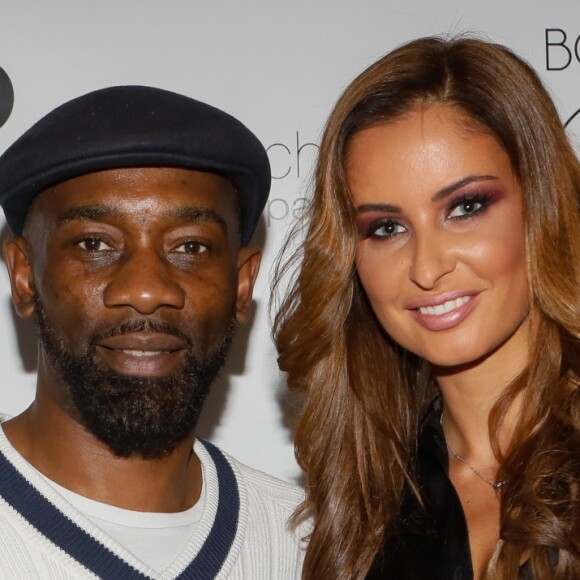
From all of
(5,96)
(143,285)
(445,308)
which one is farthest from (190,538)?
(5,96)

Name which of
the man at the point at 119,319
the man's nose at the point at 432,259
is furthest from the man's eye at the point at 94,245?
the man's nose at the point at 432,259

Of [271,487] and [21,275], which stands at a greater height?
[21,275]

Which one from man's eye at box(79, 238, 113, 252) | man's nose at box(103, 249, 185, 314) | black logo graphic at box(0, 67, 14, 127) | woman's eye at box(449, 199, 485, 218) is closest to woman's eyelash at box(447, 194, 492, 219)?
woman's eye at box(449, 199, 485, 218)

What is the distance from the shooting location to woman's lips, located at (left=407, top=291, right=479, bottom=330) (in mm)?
2035

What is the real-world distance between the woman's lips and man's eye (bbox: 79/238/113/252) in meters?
0.57

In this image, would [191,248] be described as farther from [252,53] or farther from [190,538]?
[252,53]

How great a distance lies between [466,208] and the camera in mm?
2021

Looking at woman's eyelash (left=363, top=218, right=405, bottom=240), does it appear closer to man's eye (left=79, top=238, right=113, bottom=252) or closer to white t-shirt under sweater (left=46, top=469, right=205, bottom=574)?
man's eye (left=79, top=238, right=113, bottom=252)

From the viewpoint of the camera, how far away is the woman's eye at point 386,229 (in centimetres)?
210

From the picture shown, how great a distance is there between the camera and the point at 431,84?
2.12 meters

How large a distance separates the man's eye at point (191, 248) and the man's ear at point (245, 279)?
174mm

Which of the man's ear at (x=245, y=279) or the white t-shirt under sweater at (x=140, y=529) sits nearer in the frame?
the white t-shirt under sweater at (x=140, y=529)

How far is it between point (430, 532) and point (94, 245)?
84 centimetres

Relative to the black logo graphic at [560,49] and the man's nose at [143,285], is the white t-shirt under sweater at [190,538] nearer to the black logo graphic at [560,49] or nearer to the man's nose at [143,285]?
the man's nose at [143,285]
